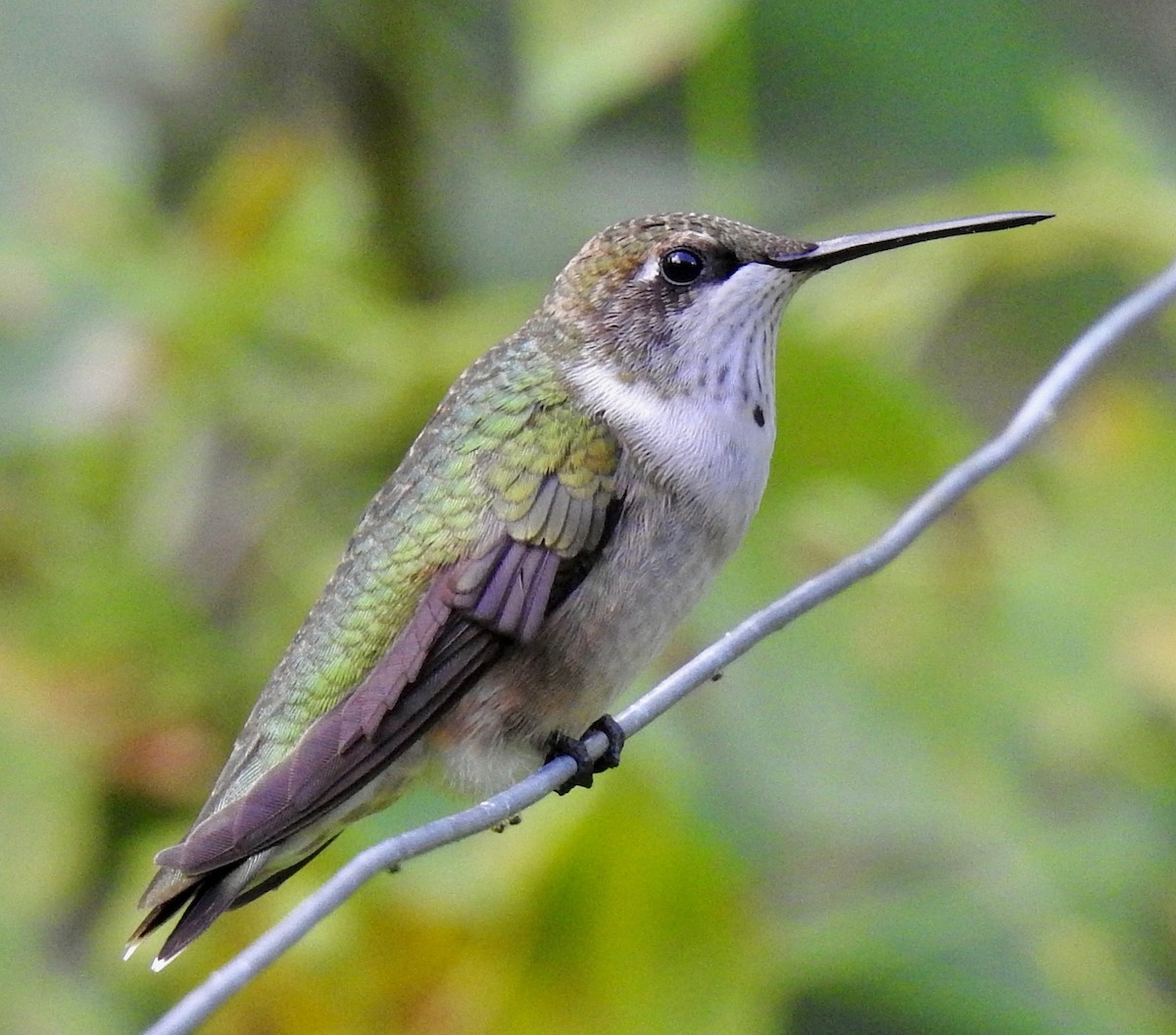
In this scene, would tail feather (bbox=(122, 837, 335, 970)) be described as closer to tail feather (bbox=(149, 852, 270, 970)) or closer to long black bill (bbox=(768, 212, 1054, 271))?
tail feather (bbox=(149, 852, 270, 970))

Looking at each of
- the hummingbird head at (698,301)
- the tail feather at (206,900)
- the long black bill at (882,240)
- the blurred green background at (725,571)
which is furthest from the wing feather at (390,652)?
the blurred green background at (725,571)

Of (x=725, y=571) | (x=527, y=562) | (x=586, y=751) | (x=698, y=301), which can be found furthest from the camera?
(x=725, y=571)

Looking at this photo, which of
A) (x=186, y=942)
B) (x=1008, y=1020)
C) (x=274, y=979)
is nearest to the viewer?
(x=186, y=942)

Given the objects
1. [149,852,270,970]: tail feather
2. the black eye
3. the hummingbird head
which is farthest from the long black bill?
[149,852,270,970]: tail feather

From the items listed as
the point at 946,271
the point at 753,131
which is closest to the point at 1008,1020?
the point at 946,271

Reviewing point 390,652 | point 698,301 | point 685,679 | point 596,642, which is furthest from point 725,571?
point 685,679

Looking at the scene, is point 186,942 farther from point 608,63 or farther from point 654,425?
point 608,63

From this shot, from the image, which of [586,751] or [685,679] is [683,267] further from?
[685,679]
